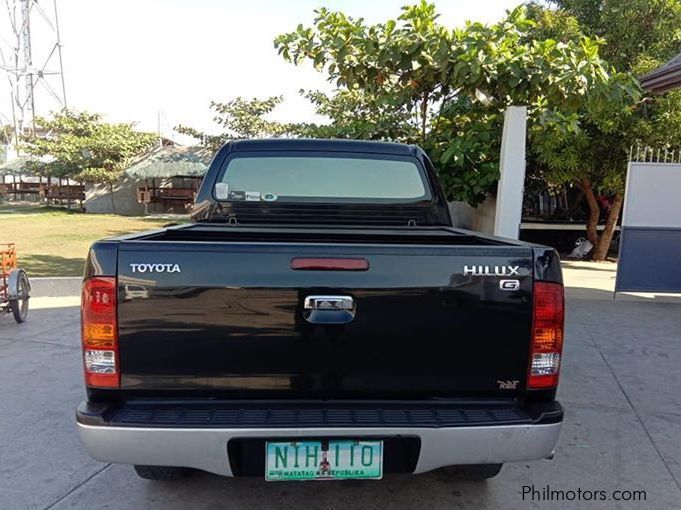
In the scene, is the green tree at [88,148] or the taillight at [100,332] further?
the green tree at [88,148]

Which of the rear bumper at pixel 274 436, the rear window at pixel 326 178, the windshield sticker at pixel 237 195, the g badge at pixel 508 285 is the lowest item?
the rear bumper at pixel 274 436

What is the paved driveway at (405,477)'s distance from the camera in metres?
2.75

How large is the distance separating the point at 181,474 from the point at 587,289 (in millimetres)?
7212

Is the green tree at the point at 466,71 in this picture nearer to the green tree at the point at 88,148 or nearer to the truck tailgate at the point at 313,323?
the truck tailgate at the point at 313,323

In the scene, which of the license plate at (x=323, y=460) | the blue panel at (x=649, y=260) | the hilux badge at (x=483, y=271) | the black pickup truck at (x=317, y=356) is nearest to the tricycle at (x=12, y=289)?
the black pickup truck at (x=317, y=356)

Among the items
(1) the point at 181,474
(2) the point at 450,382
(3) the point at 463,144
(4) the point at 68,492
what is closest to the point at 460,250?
(2) the point at 450,382

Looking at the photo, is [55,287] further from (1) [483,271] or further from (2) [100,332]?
(1) [483,271]

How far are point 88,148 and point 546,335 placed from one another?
25394mm

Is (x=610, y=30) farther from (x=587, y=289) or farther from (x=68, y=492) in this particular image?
(x=68, y=492)

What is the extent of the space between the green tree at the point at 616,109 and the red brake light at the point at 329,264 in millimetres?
7817

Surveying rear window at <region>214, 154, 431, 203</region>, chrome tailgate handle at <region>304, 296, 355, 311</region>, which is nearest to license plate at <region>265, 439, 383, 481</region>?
chrome tailgate handle at <region>304, 296, 355, 311</region>

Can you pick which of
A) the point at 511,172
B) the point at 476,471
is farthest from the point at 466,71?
the point at 476,471

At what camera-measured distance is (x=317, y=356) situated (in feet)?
6.92

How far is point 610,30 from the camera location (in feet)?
32.3
